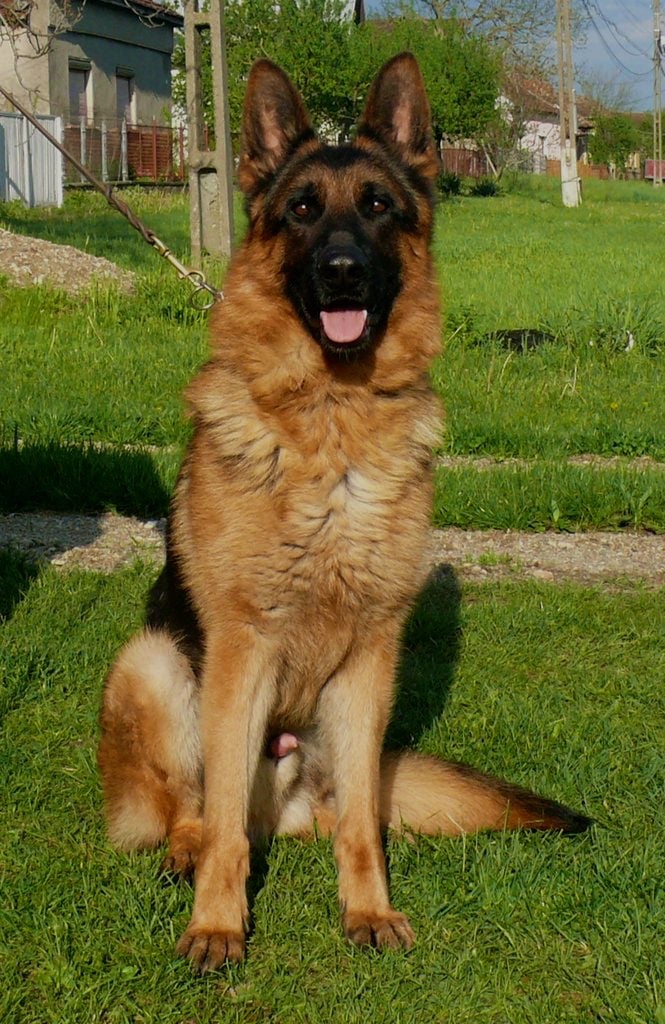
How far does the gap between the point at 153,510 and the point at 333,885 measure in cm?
349

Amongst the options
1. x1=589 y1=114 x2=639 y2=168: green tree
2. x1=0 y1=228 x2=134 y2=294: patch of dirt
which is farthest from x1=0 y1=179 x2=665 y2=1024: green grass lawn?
x1=589 y1=114 x2=639 y2=168: green tree

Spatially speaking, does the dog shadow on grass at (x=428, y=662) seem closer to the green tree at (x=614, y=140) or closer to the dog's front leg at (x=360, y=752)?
the dog's front leg at (x=360, y=752)

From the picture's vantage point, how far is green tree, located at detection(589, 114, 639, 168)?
267 ft

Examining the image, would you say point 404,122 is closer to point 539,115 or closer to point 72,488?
point 72,488

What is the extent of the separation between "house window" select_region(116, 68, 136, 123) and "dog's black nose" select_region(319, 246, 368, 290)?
113 ft

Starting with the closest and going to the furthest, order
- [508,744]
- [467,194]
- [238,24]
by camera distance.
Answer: [508,744], [238,24], [467,194]

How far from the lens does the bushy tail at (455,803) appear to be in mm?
3164

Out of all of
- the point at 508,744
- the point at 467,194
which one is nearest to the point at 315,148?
the point at 508,744

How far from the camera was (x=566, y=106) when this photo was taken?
39.1m

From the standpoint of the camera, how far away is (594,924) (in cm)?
283

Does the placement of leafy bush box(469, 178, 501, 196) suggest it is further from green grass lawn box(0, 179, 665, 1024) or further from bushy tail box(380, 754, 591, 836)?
bushy tail box(380, 754, 591, 836)

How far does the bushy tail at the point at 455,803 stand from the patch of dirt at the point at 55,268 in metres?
8.60

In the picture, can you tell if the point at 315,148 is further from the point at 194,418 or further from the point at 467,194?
the point at 467,194

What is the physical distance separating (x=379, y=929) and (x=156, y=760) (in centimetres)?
80
